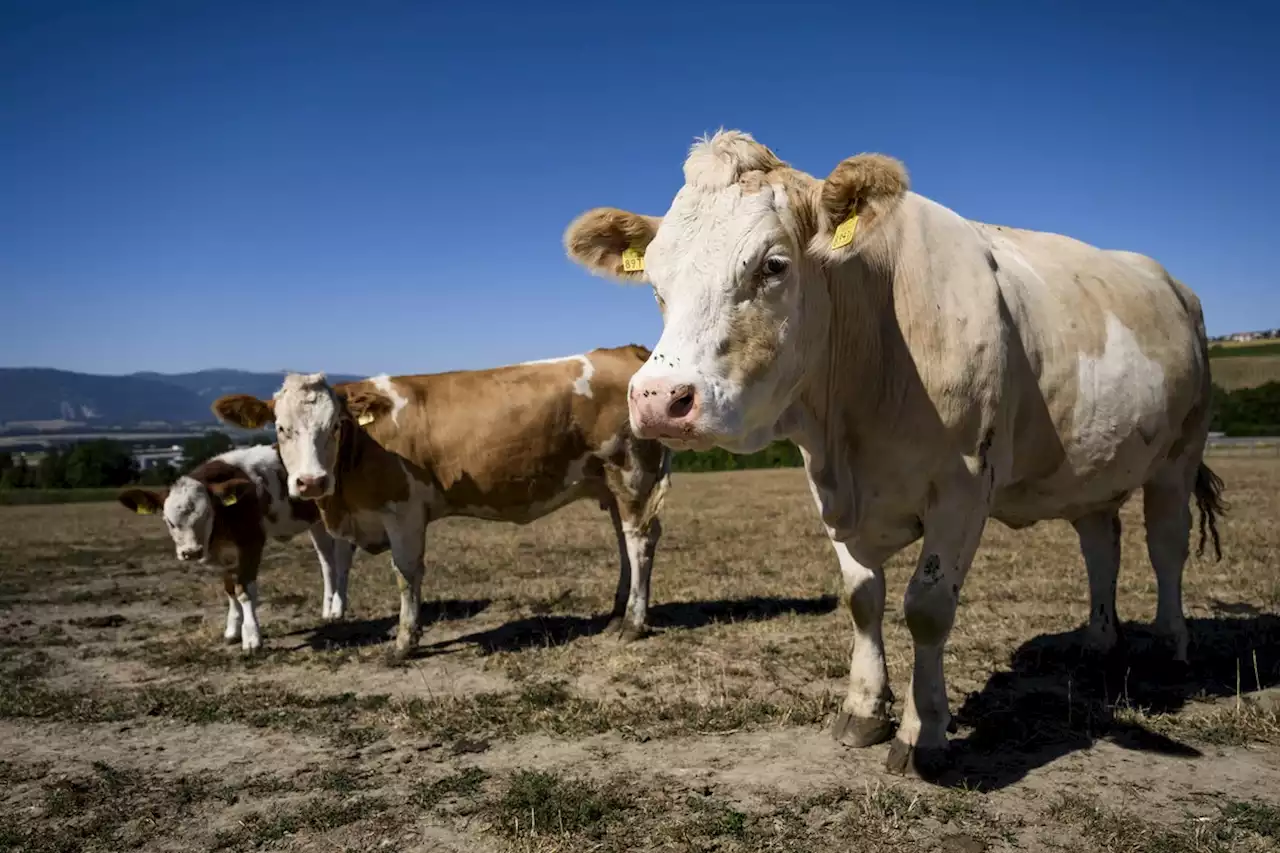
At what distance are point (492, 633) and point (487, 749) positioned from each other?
10.7 ft

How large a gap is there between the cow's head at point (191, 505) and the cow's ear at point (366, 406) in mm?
1827

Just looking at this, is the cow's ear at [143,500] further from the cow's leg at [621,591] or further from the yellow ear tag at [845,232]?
the yellow ear tag at [845,232]

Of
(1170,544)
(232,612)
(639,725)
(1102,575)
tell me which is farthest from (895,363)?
(232,612)

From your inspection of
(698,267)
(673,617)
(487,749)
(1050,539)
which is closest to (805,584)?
(673,617)

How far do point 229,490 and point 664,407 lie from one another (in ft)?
23.0

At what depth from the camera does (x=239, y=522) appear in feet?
29.1

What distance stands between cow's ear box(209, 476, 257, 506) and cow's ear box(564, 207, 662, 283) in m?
5.82

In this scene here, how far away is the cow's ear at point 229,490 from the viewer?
868 centimetres

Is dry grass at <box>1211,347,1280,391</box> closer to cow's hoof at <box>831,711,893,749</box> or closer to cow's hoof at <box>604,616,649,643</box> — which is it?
cow's hoof at <box>604,616,649,643</box>

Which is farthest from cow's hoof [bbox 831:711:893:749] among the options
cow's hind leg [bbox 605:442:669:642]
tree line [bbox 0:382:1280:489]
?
tree line [bbox 0:382:1280:489]

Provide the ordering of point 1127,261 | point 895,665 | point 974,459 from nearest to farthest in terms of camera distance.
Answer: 1. point 974,459
2. point 1127,261
3. point 895,665

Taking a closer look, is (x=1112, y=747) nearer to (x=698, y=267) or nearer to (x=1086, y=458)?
(x=1086, y=458)

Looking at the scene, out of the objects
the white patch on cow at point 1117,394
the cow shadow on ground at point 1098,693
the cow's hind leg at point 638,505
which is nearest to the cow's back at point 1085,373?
the white patch on cow at point 1117,394

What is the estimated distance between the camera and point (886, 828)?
358cm
